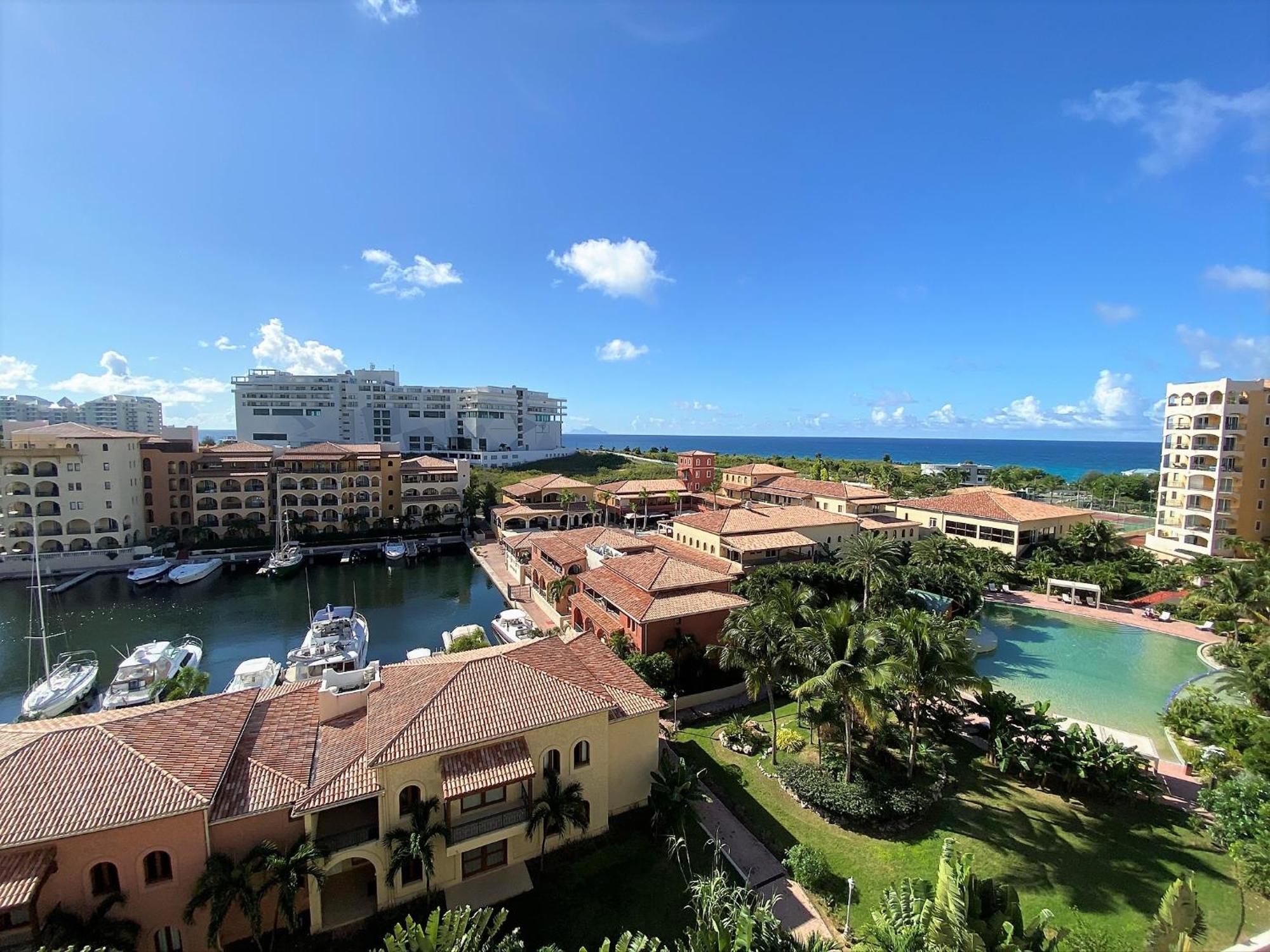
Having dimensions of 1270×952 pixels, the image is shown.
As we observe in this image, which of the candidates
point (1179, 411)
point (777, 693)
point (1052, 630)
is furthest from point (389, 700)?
point (1179, 411)

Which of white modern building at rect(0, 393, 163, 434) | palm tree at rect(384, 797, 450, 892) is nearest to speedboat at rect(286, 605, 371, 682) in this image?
palm tree at rect(384, 797, 450, 892)

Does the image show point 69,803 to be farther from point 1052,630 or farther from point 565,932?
point 1052,630

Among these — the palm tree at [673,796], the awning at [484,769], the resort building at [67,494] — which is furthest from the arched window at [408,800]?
the resort building at [67,494]

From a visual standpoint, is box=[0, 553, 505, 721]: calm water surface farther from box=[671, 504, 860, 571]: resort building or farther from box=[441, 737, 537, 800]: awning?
box=[441, 737, 537, 800]: awning

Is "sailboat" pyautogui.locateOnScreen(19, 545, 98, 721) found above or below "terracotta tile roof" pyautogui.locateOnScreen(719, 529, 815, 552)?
below

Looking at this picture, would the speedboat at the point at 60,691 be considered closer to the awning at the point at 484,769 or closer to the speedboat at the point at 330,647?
the speedboat at the point at 330,647

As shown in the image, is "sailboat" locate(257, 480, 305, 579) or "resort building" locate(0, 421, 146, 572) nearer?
"resort building" locate(0, 421, 146, 572)

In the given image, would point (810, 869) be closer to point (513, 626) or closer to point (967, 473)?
point (513, 626)
